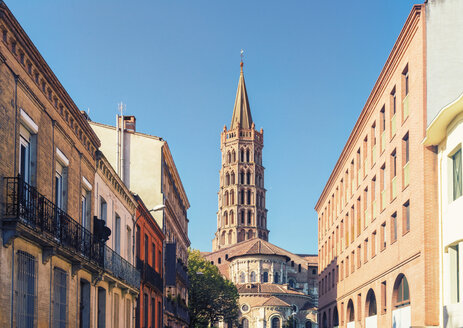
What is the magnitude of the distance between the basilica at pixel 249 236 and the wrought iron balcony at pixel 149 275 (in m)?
89.9

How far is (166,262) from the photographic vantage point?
41969mm

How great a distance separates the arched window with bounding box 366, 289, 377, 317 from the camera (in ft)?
124

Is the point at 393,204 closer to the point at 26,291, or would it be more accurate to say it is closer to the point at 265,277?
the point at 26,291

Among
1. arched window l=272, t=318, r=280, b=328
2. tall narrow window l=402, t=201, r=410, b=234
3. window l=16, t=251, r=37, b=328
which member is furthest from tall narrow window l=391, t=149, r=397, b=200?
arched window l=272, t=318, r=280, b=328

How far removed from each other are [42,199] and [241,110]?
457 ft

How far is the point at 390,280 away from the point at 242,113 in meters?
123

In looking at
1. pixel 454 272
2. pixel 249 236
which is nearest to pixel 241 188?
pixel 249 236

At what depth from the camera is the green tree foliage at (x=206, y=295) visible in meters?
76.8

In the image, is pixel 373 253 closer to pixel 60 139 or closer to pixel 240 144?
pixel 60 139

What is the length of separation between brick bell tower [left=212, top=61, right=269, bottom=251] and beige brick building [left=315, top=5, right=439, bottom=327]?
316 feet

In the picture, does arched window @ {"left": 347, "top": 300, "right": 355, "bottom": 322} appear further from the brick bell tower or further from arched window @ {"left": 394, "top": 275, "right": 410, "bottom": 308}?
the brick bell tower

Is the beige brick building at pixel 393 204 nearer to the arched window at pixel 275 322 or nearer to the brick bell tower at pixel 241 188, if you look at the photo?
the arched window at pixel 275 322

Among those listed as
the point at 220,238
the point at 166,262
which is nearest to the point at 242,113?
the point at 220,238

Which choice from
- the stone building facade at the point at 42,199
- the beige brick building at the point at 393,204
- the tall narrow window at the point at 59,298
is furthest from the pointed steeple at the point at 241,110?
the tall narrow window at the point at 59,298
